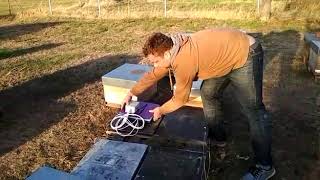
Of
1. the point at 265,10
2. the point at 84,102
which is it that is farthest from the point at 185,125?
the point at 265,10

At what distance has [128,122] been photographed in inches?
156

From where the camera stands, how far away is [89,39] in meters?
10.1

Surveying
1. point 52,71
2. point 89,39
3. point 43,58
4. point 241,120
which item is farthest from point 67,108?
point 89,39

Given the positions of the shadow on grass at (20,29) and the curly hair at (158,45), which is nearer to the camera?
the curly hair at (158,45)

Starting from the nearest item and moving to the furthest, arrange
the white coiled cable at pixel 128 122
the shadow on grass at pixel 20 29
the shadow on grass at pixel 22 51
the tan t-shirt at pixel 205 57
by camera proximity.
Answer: the tan t-shirt at pixel 205 57
the white coiled cable at pixel 128 122
the shadow on grass at pixel 22 51
the shadow on grass at pixel 20 29

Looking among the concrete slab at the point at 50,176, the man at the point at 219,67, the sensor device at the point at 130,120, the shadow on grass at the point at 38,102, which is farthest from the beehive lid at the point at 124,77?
the concrete slab at the point at 50,176

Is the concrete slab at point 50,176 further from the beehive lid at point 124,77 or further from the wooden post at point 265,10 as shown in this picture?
the wooden post at point 265,10

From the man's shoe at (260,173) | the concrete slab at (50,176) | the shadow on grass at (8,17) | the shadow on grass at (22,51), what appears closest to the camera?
the concrete slab at (50,176)

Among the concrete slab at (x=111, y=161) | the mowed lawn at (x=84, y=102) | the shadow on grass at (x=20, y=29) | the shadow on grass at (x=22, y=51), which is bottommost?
the mowed lawn at (x=84, y=102)

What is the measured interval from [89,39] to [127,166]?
24.8ft

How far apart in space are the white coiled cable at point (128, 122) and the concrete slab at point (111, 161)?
1.64 feet

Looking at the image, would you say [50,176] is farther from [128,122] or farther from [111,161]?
[128,122]

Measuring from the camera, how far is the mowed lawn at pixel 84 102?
13.1 ft

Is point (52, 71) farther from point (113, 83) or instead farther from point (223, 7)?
point (223, 7)
